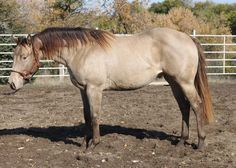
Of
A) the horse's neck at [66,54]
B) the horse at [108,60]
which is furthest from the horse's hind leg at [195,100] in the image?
the horse's neck at [66,54]

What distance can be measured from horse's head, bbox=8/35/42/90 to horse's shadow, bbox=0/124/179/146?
113 centimetres

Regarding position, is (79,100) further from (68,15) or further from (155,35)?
(68,15)

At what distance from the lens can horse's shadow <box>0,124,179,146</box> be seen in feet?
20.4

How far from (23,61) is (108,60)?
110 centimetres

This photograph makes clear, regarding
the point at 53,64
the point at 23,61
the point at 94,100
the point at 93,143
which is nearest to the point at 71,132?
the point at 93,143

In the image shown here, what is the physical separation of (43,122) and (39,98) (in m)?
3.31

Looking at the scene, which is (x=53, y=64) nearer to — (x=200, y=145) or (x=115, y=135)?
(x=115, y=135)

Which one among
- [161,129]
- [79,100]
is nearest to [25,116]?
[79,100]

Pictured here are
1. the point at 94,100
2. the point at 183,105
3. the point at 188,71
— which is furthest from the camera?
the point at 183,105

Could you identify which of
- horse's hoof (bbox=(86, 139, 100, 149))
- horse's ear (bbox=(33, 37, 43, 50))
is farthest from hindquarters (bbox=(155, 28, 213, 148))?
horse's ear (bbox=(33, 37, 43, 50))

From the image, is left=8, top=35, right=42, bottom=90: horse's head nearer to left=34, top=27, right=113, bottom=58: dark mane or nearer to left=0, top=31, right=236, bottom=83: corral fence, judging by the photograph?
left=34, top=27, right=113, bottom=58: dark mane

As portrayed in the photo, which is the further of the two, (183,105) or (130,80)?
(183,105)

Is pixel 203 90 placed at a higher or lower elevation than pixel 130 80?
lower

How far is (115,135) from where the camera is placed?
6.24 metres
